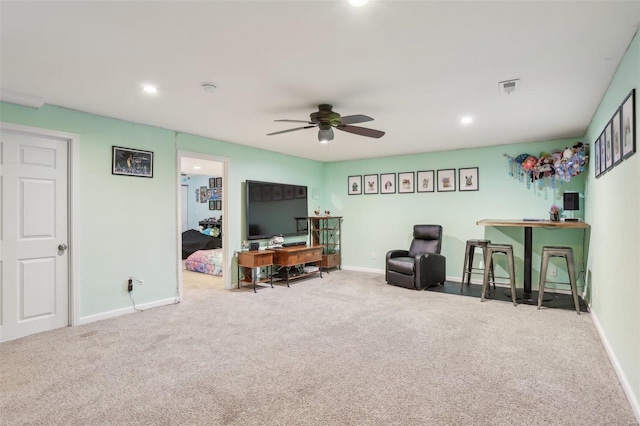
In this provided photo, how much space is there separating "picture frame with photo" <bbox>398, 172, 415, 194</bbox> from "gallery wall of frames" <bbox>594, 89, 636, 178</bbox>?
306 centimetres

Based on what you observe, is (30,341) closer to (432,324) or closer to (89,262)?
(89,262)

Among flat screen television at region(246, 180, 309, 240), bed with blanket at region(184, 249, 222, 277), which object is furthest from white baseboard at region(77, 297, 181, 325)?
bed with blanket at region(184, 249, 222, 277)

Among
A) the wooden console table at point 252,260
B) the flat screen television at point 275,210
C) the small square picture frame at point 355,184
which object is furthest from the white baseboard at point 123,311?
the small square picture frame at point 355,184

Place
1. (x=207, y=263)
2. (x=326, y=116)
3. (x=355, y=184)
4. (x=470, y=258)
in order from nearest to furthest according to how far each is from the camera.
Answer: (x=326, y=116) < (x=470, y=258) < (x=207, y=263) < (x=355, y=184)

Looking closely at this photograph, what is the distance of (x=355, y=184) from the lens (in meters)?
6.86

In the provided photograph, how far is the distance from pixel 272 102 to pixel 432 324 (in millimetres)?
2810

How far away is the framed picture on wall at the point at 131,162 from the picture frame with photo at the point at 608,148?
4736 mm

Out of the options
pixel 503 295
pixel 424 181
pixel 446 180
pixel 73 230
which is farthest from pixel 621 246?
pixel 73 230

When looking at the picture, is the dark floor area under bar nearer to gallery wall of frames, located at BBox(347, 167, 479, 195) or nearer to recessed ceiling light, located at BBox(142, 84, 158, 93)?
gallery wall of frames, located at BBox(347, 167, 479, 195)

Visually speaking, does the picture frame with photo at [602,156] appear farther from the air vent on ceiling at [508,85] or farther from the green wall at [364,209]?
the air vent on ceiling at [508,85]

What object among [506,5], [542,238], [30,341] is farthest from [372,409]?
[542,238]

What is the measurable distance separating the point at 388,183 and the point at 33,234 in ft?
17.3

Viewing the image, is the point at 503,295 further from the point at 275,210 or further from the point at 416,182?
the point at 275,210

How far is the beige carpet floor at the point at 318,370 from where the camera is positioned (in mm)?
1984
